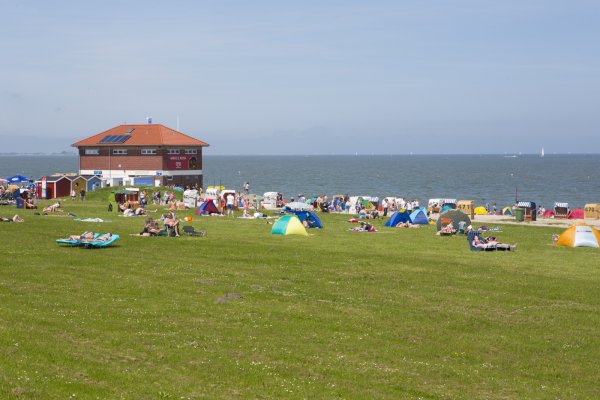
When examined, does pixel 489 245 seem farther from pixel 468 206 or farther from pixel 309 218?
pixel 468 206

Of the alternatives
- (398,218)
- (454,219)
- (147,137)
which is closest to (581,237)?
(454,219)

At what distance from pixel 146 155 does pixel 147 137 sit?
9.52ft

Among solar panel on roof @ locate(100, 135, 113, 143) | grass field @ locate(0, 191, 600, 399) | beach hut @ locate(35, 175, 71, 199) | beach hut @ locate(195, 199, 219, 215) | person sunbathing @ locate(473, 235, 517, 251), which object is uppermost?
solar panel on roof @ locate(100, 135, 113, 143)

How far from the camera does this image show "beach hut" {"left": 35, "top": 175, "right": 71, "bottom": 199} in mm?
79625

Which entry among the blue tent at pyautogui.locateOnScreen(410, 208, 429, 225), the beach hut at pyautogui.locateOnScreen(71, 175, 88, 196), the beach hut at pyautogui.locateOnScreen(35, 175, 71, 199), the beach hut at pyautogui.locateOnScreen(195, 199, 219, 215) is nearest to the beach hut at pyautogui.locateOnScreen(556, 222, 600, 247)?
the blue tent at pyautogui.locateOnScreen(410, 208, 429, 225)

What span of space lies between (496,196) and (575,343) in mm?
107329

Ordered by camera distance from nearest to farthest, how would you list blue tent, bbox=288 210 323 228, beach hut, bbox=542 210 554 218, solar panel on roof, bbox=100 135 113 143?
blue tent, bbox=288 210 323 228 → beach hut, bbox=542 210 554 218 → solar panel on roof, bbox=100 135 113 143

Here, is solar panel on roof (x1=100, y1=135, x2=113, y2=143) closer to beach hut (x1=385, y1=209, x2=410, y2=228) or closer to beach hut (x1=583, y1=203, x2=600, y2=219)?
beach hut (x1=385, y1=209, x2=410, y2=228)

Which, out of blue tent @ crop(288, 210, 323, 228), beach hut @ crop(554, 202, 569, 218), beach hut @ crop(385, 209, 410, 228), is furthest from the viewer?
beach hut @ crop(554, 202, 569, 218)

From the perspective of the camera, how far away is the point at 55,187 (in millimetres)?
79875

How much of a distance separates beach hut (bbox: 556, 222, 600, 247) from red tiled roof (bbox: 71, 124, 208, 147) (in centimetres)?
6278

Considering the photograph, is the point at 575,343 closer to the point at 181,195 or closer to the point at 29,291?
the point at 29,291

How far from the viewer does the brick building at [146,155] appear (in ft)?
313

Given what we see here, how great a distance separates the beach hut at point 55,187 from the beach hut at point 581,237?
54933 millimetres
